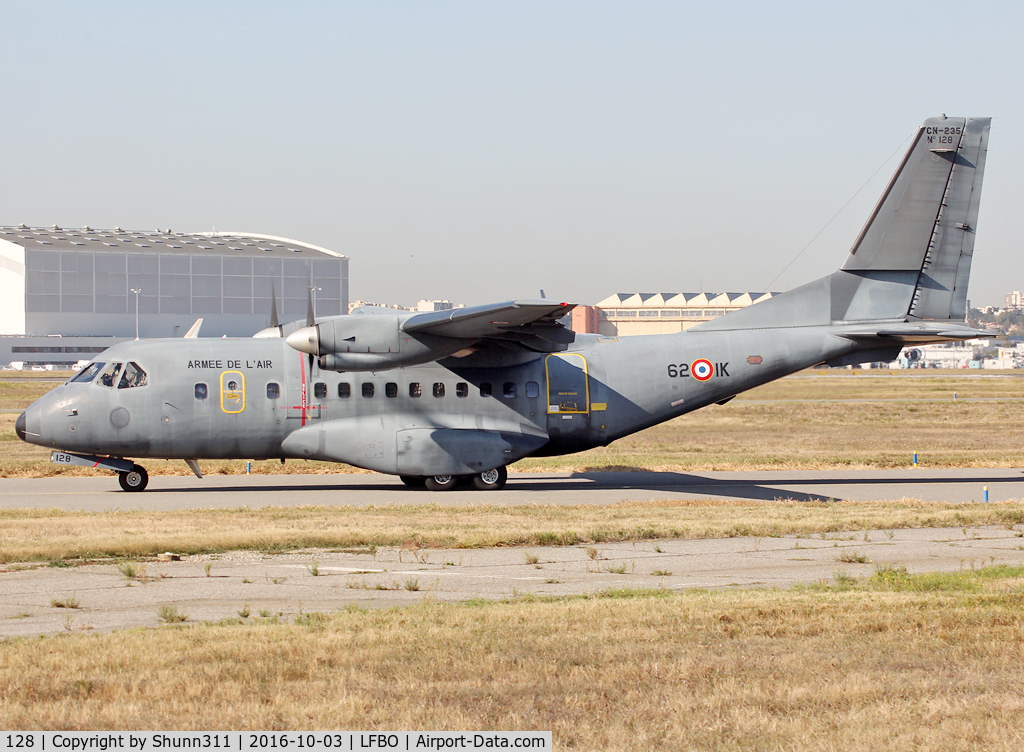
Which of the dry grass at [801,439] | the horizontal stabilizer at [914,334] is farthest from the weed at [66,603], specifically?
the horizontal stabilizer at [914,334]

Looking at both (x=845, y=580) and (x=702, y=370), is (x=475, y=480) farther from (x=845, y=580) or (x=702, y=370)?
(x=845, y=580)

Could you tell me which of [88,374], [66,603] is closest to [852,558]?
[66,603]

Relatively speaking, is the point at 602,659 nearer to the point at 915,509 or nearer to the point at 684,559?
the point at 684,559

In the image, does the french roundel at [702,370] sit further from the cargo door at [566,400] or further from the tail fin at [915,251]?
the cargo door at [566,400]

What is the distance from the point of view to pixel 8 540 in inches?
579

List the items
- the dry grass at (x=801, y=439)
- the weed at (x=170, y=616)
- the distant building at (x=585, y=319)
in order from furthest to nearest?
the distant building at (x=585, y=319) → the dry grass at (x=801, y=439) → the weed at (x=170, y=616)

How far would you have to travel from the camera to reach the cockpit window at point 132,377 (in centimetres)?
2259

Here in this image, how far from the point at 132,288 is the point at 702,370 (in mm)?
106027

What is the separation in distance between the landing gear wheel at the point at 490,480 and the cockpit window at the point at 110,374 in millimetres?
8646

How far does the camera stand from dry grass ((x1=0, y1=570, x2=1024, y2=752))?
654cm

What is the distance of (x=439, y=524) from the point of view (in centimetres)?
1695

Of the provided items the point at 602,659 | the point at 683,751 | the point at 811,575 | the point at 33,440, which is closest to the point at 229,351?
the point at 33,440

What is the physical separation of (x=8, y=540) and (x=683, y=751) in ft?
39.9

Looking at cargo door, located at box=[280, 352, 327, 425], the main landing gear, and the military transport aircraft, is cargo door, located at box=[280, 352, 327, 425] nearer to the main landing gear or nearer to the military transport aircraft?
the military transport aircraft
